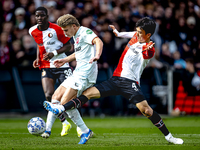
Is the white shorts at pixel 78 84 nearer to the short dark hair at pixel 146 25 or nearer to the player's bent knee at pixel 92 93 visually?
the player's bent knee at pixel 92 93

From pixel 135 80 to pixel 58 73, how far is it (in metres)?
2.03

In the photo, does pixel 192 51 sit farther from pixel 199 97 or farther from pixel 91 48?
pixel 91 48

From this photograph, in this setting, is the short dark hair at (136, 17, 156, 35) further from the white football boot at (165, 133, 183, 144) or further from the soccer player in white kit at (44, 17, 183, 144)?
the white football boot at (165, 133, 183, 144)

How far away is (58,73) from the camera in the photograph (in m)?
7.38

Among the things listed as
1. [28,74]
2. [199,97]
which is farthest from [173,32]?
[28,74]

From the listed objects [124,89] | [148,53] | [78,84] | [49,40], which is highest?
[49,40]

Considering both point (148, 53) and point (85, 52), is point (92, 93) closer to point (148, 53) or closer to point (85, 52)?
point (85, 52)

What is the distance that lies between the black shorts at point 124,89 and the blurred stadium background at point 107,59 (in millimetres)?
5310

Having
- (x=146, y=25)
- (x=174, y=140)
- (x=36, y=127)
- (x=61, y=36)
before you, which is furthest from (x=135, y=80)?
(x=61, y=36)

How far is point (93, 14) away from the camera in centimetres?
1309

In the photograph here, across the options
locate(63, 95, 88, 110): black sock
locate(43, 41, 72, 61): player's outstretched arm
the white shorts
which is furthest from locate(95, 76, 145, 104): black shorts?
locate(43, 41, 72, 61): player's outstretched arm

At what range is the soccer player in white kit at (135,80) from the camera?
5.78 meters

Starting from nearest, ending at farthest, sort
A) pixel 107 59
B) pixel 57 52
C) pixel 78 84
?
pixel 78 84 < pixel 57 52 < pixel 107 59

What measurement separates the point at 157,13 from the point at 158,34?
1270mm
